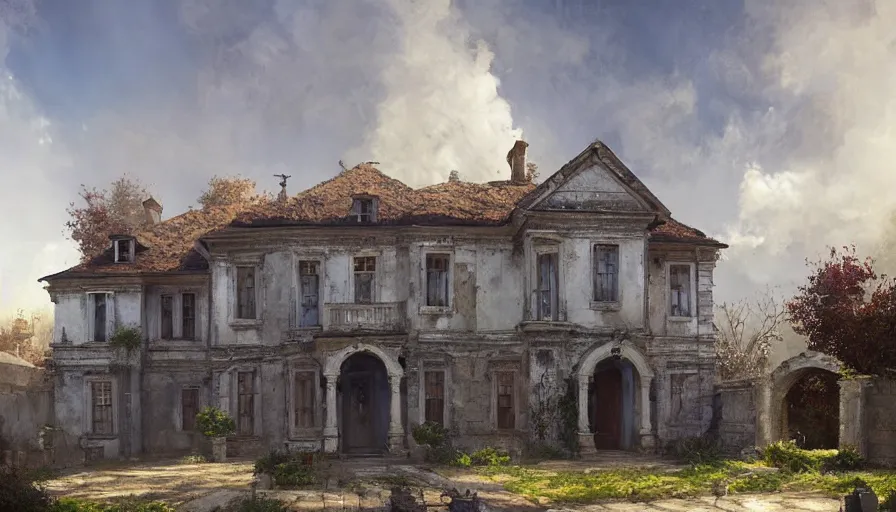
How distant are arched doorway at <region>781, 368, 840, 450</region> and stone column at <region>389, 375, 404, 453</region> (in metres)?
11.7

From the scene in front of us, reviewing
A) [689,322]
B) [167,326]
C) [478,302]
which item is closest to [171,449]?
[167,326]

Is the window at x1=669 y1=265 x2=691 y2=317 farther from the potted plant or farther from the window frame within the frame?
the potted plant

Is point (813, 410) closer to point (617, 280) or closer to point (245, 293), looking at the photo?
point (617, 280)

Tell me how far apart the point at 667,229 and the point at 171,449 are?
20.0 m

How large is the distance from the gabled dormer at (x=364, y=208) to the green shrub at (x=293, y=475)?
1120cm

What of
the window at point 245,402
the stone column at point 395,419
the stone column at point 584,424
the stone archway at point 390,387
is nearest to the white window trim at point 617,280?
the stone column at point 584,424

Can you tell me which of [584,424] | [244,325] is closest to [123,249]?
[244,325]

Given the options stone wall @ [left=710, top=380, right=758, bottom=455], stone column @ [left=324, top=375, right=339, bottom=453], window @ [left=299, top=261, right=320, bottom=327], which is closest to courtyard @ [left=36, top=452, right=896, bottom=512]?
stone column @ [left=324, top=375, right=339, bottom=453]

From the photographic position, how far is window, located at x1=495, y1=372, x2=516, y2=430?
96.1 ft

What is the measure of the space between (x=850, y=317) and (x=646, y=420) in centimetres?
869

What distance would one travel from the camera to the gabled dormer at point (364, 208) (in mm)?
30219

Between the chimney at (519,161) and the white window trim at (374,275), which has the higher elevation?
the chimney at (519,161)

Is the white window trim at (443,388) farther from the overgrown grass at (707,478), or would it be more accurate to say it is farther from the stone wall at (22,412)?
the stone wall at (22,412)

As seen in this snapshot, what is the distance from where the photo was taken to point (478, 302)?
29672 millimetres
